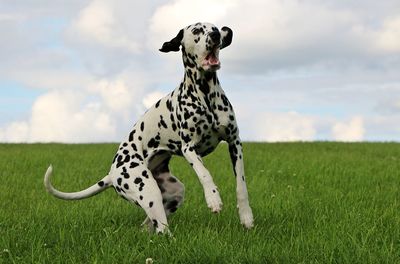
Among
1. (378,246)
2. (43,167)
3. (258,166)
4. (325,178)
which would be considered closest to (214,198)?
(378,246)

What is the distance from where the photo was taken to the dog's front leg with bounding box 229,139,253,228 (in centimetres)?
667

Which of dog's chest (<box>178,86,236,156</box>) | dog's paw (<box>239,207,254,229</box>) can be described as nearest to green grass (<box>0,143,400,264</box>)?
dog's paw (<box>239,207,254,229</box>)

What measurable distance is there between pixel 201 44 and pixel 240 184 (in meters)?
1.58

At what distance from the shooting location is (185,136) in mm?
6535

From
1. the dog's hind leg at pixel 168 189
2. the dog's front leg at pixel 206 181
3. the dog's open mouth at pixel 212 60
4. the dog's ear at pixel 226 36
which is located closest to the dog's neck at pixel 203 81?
the dog's open mouth at pixel 212 60

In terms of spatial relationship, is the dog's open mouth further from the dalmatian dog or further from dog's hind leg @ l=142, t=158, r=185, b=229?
dog's hind leg @ l=142, t=158, r=185, b=229

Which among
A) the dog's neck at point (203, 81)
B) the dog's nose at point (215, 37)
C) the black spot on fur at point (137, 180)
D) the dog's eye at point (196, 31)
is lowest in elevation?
the black spot on fur at point (137, 180)

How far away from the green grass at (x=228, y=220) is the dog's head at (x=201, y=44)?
1.80 metres

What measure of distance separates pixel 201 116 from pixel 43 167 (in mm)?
10238

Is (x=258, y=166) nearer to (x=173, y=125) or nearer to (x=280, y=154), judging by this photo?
(x=280, y=154)

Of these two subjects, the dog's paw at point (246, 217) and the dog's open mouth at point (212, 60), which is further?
the dog's paw at point (246, 217)

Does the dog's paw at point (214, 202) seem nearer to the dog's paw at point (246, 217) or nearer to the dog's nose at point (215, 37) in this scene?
the dog's paw at point (246, 217)

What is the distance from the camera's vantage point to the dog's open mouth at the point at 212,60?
20.3 feet

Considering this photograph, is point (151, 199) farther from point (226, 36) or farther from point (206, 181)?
point (226, 36)
